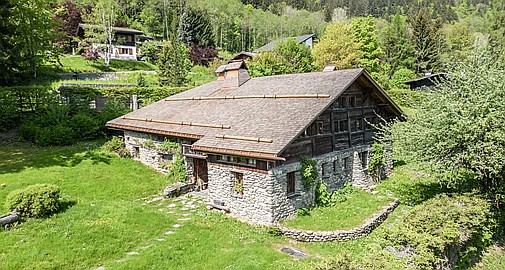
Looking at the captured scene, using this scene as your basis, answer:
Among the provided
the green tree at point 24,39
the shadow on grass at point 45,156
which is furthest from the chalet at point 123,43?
the shadow on grass at point 45,156

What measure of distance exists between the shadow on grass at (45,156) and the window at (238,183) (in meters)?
9.66

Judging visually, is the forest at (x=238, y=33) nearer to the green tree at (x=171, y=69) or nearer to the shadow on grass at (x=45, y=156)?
the green tree at (x=171, y=69)

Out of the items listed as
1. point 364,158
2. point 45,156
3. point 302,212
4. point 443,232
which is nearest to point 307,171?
point 302,212

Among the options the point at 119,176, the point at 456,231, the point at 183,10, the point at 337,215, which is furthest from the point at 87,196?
the point at 183,10

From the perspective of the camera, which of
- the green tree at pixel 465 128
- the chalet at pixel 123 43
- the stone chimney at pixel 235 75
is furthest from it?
the chalet at pixel 123 43

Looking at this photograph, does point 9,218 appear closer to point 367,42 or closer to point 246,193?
point 246,193

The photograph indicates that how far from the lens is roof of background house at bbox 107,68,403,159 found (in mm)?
14555

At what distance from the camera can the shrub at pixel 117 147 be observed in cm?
2233

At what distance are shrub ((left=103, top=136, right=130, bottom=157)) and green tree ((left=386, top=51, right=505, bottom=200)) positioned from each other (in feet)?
54.2

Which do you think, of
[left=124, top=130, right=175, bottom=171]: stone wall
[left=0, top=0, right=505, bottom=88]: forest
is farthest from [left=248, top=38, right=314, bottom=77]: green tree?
[left=124, top=130, right=175, bottom=171]: stone wall

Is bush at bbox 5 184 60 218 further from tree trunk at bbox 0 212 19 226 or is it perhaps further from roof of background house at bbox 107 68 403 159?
roof of background house at bbox 107 68 403 159

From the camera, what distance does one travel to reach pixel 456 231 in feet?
35.4

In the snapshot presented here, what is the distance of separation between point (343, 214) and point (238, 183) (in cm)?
486

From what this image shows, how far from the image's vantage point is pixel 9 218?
12.1 meters
